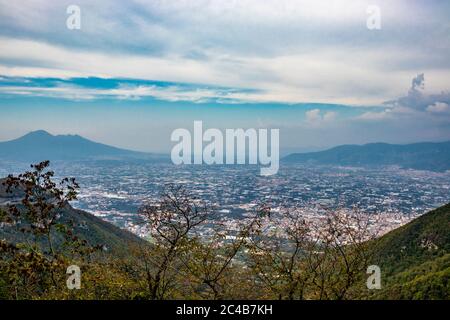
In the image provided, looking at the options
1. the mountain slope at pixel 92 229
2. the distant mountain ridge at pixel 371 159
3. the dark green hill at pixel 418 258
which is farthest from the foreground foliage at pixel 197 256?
the distant mountain ridge at pixel 371 159

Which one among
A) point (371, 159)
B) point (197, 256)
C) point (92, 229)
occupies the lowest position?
point (92, 229)

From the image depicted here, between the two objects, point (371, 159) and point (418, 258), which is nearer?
point (418, 258)

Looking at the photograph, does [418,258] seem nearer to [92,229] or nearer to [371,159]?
[92,229]

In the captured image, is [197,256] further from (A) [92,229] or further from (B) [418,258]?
(A) [92,229]

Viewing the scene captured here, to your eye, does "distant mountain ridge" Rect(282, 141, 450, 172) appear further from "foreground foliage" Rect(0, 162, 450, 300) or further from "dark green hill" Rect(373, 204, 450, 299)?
"foreground foliage" Rect(0, 162, 450, 300)

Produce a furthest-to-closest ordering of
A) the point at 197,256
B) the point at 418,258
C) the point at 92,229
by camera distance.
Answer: the point at 92,229 → the point at 418,258 → the point at 197,256

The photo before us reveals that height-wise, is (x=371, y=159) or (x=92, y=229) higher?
(x=371, y=159)

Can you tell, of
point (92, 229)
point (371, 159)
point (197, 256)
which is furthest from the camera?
point (371, 159)

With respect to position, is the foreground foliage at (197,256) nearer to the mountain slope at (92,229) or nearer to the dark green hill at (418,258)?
the dark green hill at (418,258)

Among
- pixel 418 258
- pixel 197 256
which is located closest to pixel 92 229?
pixel 418 258

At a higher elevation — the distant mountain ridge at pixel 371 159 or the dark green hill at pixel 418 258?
the distant mountain ridge at pixel 371 159

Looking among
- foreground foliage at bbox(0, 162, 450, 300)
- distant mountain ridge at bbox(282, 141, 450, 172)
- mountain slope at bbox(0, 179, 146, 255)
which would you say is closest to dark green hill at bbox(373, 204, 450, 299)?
foreground foliage at bbox(0, 162, 450, 300)

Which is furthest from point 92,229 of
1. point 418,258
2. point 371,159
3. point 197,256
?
point 371,159
